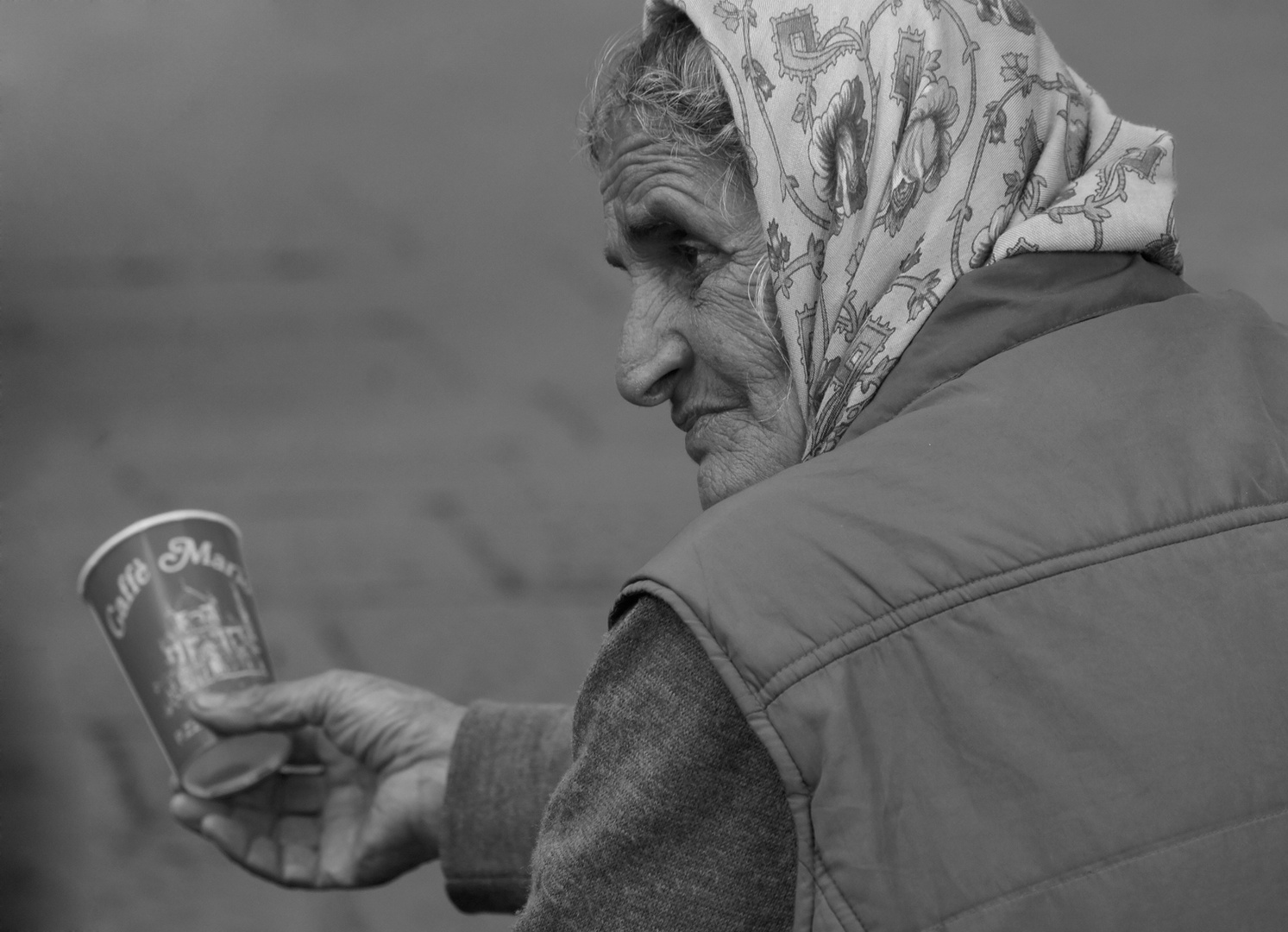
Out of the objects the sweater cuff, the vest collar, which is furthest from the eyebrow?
the sweater cuff

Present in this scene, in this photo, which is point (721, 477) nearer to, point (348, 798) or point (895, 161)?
point (895, 161)

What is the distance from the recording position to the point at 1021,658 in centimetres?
96

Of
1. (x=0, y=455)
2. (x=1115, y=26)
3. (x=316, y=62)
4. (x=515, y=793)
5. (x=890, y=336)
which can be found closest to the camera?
(x=890, y=336)

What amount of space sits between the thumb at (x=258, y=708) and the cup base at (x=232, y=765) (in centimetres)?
4

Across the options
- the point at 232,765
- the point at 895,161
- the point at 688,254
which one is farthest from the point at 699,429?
the point at 232,765

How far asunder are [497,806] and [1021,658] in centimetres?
109

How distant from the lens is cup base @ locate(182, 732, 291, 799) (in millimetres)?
1830

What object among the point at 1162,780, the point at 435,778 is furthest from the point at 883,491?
the point at 435,778

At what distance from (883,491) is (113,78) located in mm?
2747

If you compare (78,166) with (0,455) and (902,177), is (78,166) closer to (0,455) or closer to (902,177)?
(0,455)

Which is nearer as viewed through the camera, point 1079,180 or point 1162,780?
point 1162,780

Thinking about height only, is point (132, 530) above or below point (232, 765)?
above

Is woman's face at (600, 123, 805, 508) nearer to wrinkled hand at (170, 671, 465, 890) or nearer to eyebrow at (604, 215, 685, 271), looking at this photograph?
eyebrow at (604, 215, 685, 271)

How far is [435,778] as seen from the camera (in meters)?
1.99
